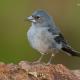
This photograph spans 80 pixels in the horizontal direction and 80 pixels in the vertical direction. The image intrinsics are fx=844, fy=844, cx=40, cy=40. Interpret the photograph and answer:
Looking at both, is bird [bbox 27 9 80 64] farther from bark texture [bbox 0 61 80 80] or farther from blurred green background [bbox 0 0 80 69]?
blurred green background [bbox 0 0 80 69]

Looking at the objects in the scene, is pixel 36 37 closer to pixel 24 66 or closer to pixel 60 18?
pixel 24 66

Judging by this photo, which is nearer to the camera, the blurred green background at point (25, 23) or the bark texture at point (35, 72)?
the bark texture at point (35, 72)

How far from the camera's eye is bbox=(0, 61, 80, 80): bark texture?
1123 cm

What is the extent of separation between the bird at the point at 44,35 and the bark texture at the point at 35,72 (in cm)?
114

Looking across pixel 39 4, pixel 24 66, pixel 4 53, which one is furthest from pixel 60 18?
pixel 24 66

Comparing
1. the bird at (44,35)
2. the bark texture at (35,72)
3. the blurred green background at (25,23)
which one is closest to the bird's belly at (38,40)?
the bird at (44,35)

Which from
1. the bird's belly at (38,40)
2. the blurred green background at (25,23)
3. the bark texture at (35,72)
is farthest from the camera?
the blurred green background at (25,23)

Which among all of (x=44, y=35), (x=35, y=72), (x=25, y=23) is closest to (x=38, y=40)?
(x=44, y=35)

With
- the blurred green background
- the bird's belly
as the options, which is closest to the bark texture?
the bird's belly

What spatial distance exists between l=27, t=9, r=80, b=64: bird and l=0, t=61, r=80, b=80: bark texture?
114 centimetres

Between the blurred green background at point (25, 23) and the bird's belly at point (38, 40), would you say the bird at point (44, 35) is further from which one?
the blurred green background at point (25, 23)

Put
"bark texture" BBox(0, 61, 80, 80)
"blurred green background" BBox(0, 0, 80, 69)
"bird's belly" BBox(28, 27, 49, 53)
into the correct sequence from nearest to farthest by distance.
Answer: "bark texture" BBox(0, 61, 80, 80) → "bird's belly" BBox(28, 27, 49, 53) → "blurred green background" BBox(0, 0, 80, 69)

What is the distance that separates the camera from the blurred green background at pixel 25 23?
704 inches

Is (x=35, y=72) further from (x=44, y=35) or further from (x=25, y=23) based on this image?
(x=25, y=23)
